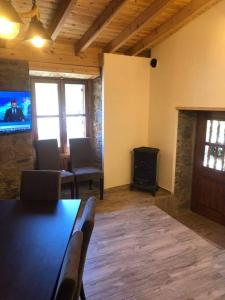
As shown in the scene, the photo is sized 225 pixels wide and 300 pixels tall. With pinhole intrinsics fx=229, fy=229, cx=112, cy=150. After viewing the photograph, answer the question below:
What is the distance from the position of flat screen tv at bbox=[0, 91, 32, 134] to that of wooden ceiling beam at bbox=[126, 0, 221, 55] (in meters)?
2.12

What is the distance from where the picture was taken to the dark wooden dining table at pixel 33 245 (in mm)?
1131

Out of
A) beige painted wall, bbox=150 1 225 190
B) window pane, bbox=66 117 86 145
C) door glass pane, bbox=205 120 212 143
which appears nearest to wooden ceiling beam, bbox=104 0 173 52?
beige painted wall, bbox=150 1 225 190

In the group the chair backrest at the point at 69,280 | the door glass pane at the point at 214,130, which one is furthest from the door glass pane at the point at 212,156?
the chair backrest at the point at 69,280

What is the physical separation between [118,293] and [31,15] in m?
2.46

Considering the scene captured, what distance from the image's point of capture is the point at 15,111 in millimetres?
3389

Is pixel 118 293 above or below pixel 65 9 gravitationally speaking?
below

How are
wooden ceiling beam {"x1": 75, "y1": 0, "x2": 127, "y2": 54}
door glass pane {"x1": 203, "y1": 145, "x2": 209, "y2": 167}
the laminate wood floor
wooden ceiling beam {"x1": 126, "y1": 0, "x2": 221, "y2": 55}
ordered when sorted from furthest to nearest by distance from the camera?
door glass pane {"x1": 203, "y1": 145, "x2": 209, "y2": 167}
wooden ceiling beam {"x1": 126, "y1": 0, "x2": 221, "y2": 55}
wooden ceiling beam {"x1": 75, "y1": 0, "x2": 127, "y2": 54}
the laminate wood floor

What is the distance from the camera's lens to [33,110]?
4.03 metres

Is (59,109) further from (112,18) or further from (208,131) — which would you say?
(208,131)

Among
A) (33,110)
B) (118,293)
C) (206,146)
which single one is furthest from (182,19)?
(118,293)

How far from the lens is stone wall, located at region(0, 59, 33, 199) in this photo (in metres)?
3.36

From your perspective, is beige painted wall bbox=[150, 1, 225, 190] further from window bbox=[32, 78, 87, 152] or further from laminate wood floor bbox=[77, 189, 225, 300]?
window bbox=[32, 78, 87, 152]

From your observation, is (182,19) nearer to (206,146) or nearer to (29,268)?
(206,146)

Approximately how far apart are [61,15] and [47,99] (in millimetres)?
1636
